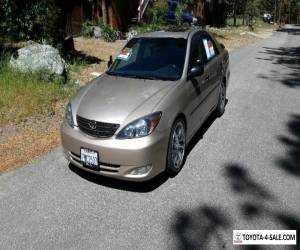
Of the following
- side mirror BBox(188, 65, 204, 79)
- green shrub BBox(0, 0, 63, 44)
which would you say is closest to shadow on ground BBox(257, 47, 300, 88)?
side mirror BBox(188, 65, 204, 79)

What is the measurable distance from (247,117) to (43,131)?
3862mm

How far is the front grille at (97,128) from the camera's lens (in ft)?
14.1

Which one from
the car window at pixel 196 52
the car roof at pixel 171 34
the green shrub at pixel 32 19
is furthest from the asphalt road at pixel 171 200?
the green shrub at pixel 32 19

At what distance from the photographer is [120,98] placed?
471 centimetres

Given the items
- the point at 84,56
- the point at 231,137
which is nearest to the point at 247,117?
the point at 231,137

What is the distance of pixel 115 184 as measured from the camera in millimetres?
4797

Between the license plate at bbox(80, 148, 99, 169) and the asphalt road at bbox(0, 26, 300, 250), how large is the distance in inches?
15.8

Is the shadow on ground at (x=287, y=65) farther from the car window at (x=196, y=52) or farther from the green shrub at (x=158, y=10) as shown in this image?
the green shrub at (x=158, y=10)

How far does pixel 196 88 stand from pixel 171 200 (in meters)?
1.79

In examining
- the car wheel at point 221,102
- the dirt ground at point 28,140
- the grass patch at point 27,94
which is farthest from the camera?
the grass patch at point 27,94

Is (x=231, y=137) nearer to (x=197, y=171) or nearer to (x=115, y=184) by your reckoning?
(x=197, y=171)

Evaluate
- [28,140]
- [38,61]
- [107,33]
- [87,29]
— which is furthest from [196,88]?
[87,29]

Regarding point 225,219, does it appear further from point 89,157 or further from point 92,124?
point 92,124

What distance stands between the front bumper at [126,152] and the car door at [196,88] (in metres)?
1.01
